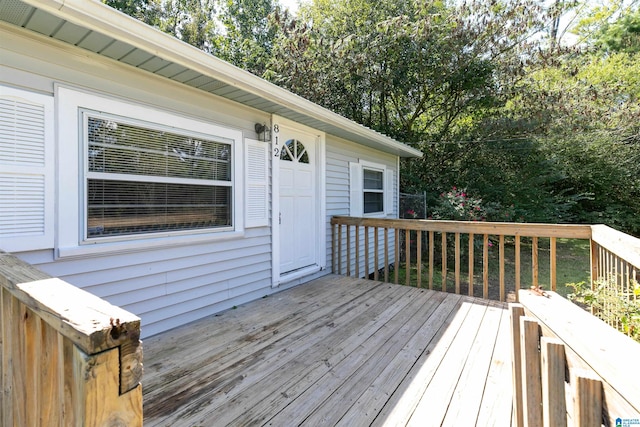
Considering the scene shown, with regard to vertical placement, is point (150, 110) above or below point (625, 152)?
below

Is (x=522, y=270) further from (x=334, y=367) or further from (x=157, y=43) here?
(x=157, y=43)

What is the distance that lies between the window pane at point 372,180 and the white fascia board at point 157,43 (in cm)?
266

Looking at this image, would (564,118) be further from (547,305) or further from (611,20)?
(547,305)

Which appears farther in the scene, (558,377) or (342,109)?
(342,109)

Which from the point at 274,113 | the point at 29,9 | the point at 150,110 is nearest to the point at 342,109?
the point at 274,113

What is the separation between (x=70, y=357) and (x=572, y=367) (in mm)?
1289

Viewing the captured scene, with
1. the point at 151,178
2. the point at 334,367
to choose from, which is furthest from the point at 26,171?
the point at 334,367

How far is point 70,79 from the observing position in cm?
220

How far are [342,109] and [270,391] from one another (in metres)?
8.66

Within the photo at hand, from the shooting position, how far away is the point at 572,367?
777 mm

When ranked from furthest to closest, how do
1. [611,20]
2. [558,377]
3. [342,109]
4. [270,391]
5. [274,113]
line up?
[611,20]
[342,109]
[274,113]
[270,391]
[558,377]

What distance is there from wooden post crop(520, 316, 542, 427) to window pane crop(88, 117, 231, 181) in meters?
2.80

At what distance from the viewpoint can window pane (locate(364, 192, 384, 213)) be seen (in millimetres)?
6070

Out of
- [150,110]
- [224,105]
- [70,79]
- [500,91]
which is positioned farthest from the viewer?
[500,91]
